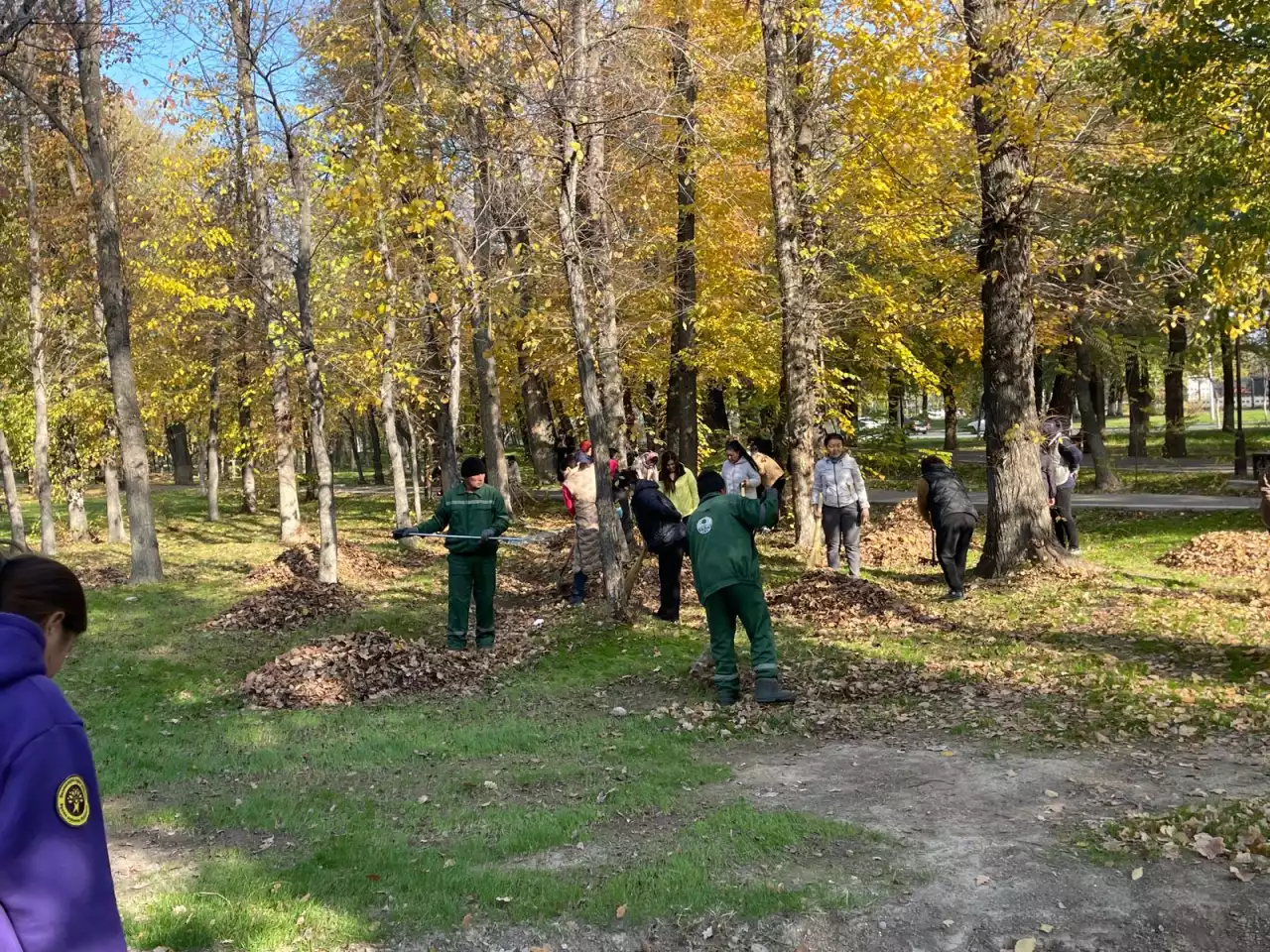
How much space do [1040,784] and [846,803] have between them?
1197 mm

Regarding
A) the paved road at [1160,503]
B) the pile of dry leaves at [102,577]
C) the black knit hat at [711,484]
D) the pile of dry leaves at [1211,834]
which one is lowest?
the pile of dry leaves at [1211,834]

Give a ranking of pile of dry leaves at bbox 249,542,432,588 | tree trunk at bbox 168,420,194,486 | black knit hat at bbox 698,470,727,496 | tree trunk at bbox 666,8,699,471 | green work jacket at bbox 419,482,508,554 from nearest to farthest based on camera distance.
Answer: black knit hat at bbox 698,470,727,496
green work jacket at bbox 419,482,508,554
pile of dry leaves at bbox 249,542,432,588
tree trunk at bbox 666,8,699,471
tree trunk at bbox 168,420,194,486

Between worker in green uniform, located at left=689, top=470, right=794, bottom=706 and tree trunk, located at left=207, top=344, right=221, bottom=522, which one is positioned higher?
tree trunk, located at left=207, top=344, right=221, bottom=522

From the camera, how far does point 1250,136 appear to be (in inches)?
328

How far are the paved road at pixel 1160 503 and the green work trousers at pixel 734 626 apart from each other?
14.0m

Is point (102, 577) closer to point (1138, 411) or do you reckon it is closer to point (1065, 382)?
point (1065, 382)

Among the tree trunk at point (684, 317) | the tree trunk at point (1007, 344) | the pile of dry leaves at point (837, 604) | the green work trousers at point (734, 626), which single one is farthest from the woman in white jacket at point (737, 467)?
the green work trousers at point (734, 626)

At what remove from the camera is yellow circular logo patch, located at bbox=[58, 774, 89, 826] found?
2119 mm

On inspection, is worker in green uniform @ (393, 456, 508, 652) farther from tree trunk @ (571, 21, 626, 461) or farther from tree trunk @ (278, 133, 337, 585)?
tree trunk @ (278, 133, 337, 585)

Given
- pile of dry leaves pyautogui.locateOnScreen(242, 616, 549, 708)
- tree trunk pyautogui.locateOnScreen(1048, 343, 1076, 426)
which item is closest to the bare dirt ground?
pile of dry leaves pyautogui.locateOnScreen(242, 616, 549, 708)

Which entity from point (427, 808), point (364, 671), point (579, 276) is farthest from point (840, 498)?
point (427, 808)

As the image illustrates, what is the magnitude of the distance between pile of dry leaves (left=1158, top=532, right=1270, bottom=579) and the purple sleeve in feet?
43.6

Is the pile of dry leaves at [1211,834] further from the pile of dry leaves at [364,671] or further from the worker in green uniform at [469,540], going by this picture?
the worker in green uniform at [469,540]

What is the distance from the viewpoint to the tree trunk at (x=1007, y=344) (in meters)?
12.3
